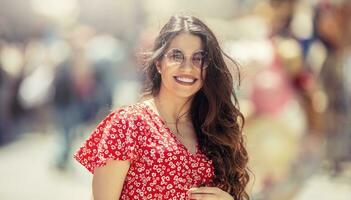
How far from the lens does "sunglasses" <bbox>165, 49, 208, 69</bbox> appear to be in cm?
246

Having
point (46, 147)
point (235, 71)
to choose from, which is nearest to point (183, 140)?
point (235, 71)

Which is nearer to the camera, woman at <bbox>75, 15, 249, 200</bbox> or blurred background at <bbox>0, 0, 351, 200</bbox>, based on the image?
woman at <bbox>75, 15, 249, 200</bbox>

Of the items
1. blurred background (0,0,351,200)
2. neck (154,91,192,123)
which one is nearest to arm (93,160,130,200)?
neck (154,91,192,123)

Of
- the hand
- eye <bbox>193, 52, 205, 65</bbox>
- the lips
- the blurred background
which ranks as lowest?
the blurred background

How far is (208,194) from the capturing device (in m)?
2.37

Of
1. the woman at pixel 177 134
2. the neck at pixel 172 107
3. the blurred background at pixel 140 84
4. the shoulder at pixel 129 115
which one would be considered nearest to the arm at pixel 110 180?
the woman at pixel 177 134

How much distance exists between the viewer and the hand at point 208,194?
2340mm

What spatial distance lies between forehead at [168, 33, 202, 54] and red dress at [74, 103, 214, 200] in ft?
0.81

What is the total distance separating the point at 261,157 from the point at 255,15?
4339mm

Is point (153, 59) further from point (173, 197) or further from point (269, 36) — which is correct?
point (269, 36)

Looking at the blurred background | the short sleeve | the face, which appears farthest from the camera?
the blurred background

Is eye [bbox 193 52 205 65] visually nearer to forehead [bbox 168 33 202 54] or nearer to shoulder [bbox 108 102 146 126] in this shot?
forehead [bbox 168 33 202 54]

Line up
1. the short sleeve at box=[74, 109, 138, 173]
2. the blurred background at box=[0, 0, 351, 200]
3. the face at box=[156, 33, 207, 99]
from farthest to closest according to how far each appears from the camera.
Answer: the blurred background at box=[0, 0, 351, 200] < the face at box=[156, 33, 207, 99] < the short sleeve at box=[74, 109, 138, 173]

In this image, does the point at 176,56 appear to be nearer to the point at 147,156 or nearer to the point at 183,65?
the point at 183,65
